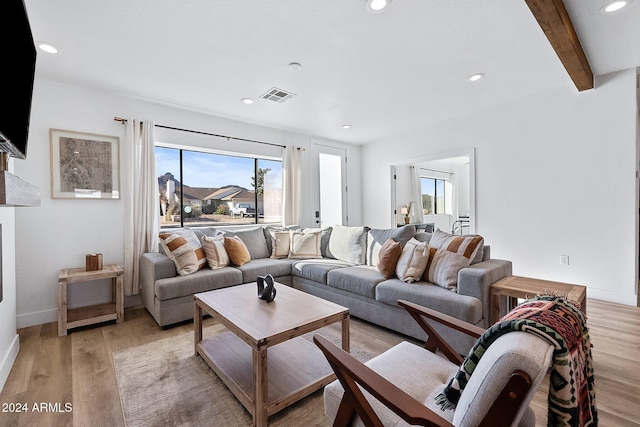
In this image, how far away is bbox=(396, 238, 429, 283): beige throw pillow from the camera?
265cm

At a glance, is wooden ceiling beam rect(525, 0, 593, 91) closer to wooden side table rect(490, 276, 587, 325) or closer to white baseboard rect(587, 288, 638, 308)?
wooden side table rect(490, 276, 587, 325)

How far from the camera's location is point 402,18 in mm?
2053

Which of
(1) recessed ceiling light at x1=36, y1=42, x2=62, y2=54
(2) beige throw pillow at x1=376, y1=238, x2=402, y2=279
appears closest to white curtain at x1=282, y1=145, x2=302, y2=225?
(2) beige throw pillow at x1=376, y1=238, x2=402, y2=279

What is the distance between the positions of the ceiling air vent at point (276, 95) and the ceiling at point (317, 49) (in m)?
0.09

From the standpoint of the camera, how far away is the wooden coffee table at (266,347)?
1553 mm

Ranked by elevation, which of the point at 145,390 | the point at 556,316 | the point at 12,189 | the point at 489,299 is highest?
the point at 12,189

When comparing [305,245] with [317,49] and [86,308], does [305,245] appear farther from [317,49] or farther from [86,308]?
[86,308]

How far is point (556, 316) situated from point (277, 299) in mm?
1726

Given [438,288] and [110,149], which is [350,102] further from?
[110,149]

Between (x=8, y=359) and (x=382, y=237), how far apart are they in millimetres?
3261

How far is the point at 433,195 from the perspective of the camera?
26.3 feet

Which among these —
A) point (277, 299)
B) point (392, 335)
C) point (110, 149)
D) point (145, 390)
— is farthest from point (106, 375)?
point (110, 149)

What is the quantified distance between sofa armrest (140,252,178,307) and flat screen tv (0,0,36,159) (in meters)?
1.60

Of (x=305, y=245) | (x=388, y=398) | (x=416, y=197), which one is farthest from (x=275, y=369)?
(x=416, y=197)
